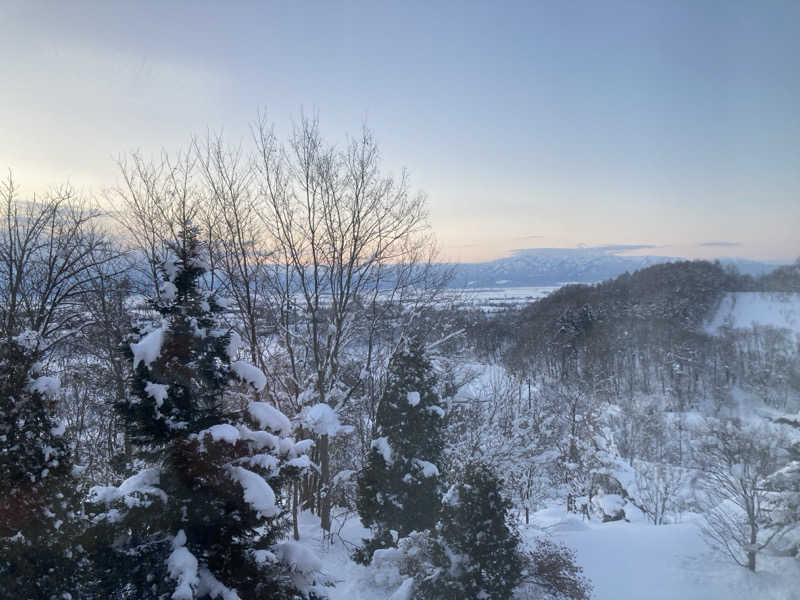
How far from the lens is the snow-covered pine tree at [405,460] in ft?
28.4

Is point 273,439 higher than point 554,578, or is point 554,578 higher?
point 273,439

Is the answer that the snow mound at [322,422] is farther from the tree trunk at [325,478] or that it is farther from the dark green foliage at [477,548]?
the dark green foliage at [477,548]

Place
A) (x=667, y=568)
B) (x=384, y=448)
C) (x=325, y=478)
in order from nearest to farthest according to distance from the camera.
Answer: (x=667, y=568) < (x=384, y=448) < (x=325, y=478)

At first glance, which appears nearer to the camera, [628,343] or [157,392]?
[157,392]

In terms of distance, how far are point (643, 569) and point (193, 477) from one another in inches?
364

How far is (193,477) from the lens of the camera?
3.72 meters

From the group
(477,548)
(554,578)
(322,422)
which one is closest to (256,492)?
(477,548)

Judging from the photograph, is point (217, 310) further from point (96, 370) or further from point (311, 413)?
point (96, 370)

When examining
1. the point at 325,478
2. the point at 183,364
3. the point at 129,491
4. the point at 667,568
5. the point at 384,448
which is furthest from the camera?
the point at 325,478

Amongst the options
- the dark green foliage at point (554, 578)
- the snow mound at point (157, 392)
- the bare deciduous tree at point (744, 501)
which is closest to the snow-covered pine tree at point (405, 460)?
the dark green foliage at point (554, 578)

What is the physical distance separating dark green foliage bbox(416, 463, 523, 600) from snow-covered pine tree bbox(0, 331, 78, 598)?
13.8 feet

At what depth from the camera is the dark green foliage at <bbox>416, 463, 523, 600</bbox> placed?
17.9 ft

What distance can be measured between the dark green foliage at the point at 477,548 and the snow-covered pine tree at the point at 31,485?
421 cm

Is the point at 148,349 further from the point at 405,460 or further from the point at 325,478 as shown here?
the point at 325,478
